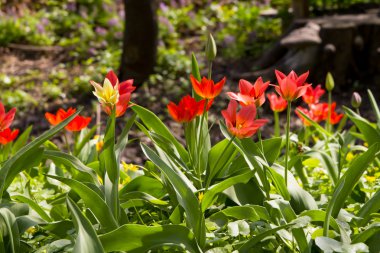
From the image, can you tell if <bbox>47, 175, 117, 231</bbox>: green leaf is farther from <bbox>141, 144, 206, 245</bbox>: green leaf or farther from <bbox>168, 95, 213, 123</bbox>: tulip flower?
<bbox>168, 95, 213, 123</bbox>: tulip flower

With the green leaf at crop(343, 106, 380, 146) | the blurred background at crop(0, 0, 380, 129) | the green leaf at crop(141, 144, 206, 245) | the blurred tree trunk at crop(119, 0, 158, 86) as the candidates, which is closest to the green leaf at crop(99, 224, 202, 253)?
the green leaf at crop(141, 144, 206, 245)

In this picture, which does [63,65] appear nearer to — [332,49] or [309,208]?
[332,49]

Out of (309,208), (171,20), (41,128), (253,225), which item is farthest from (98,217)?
(171,20)

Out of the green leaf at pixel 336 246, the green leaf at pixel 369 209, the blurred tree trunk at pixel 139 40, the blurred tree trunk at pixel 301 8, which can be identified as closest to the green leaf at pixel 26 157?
the green leaf at pixel 336 246

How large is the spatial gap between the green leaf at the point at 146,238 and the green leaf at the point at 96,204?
114 millimetres

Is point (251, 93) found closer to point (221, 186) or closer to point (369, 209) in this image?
point (221, 186)

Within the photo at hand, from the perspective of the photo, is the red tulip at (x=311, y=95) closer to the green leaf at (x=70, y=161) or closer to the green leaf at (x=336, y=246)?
the green leaf at (x=70, y=161)

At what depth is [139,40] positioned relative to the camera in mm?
6035

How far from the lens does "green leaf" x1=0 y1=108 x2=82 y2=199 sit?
5.66ft

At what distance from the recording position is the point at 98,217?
1771 mm

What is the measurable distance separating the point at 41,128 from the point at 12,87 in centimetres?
122

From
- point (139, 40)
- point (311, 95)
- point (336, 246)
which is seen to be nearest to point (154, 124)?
point (336, 246)

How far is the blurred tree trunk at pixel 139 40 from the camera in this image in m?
5.89

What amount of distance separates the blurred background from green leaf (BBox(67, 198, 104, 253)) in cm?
383
